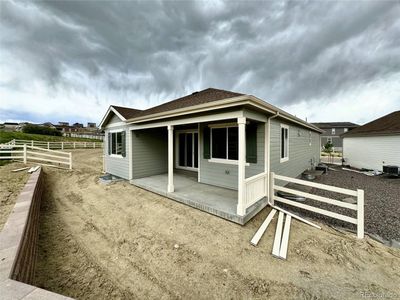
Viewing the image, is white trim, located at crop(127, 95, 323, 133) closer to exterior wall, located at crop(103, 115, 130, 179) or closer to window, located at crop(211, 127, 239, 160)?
window, located at crop(211, 127, 239, 160)

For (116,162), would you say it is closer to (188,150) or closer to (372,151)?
(188,150)

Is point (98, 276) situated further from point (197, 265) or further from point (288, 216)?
point (288, 216)

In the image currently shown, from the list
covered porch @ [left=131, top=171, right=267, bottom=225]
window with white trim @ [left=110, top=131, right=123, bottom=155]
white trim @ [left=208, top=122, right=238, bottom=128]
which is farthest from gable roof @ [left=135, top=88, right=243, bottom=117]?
covered porch @ [left=131, top=171, right=267, bottom=225]

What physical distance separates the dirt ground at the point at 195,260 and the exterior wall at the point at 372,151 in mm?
11954

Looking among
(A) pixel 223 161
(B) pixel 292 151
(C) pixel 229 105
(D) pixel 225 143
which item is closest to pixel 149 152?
(A) pixel 223 161

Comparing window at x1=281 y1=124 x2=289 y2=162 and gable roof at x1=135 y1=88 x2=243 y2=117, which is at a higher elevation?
gable roof at x1=135 y1=88 x2=243 y2=117

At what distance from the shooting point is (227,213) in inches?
164

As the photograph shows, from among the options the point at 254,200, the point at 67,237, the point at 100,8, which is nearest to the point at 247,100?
the point at 254,200

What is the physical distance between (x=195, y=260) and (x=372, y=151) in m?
16.3

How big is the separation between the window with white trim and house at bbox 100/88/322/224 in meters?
0.05

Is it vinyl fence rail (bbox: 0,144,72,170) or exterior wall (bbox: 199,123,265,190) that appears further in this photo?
vinyl fence rail (bbox: 0,144,72,170)

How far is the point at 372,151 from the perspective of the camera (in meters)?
12.5

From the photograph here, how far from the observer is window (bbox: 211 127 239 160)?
230 inches

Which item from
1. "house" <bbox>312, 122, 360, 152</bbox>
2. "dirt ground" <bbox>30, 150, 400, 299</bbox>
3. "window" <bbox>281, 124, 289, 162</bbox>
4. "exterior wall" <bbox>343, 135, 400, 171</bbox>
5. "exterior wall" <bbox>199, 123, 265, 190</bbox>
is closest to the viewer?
"dirt ground" <bbox>30, 150, 400, 299</bbox>
